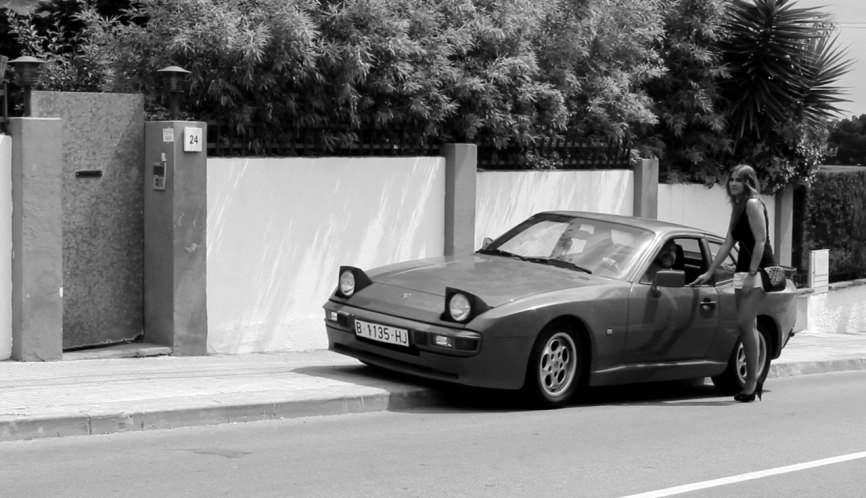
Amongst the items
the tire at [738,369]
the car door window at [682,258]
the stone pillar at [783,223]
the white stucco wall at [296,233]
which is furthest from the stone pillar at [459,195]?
the stone pillar at [783,223]

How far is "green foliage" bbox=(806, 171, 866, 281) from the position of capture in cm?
1933

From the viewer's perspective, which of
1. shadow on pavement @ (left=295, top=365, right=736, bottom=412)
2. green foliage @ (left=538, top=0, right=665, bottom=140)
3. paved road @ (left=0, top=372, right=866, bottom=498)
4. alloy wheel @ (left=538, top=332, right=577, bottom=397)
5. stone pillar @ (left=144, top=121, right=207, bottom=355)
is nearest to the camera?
paved road @ (left=0, top=372, right=866, bottom=498)

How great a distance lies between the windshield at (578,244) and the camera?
9992 millimetres

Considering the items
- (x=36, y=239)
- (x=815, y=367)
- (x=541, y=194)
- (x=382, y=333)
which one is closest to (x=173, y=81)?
(x=36, y=239)

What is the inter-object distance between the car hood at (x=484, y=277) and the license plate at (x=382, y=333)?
0.44 meters

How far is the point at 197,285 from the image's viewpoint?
1105 cm

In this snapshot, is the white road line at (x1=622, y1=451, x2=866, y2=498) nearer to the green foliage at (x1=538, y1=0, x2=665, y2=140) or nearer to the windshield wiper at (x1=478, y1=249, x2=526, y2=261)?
→ the windshield wiper at (x1=478, y1=249, x2=526, y2=261)

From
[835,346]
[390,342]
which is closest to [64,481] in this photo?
[390,342]

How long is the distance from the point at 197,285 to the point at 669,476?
17.7ft

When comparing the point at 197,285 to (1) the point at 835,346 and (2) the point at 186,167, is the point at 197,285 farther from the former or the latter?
(1) the point at 835,346

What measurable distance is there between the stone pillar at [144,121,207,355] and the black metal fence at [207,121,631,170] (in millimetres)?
486

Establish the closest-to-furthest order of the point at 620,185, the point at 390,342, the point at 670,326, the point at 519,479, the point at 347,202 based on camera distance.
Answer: the point at 519,479 < the point at 390,342 < the point at 670,326 < the point at 347,202 < the point at 620,185

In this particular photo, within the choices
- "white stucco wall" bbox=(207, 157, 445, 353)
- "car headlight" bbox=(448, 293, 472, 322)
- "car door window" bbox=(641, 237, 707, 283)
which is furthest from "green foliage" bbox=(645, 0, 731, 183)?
"car headlight" bbox=(448, 293, 472, 322)

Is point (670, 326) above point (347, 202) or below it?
below
